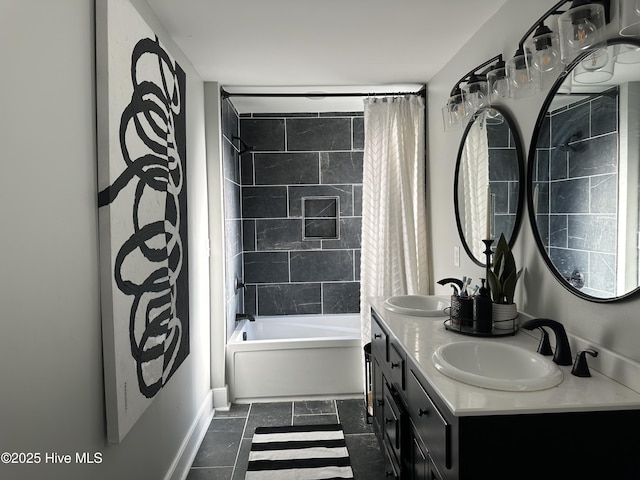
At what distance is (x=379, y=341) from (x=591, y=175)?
1273 millimetres

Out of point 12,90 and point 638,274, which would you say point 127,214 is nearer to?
point 12,90

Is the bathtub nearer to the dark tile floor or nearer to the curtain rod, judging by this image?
the dark tile floor

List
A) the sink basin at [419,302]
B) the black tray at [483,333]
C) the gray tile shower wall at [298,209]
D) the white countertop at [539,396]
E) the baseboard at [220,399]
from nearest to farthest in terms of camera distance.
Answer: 1. the white countertop at [539,396]
2. the black tray at [483,333]
3. the sink basin at [419,302]
4. the baseboard at [220,399]
5. the gray tile shower wall at [298,209]

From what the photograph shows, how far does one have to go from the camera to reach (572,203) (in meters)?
1.46

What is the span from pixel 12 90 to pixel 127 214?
1.90 ft

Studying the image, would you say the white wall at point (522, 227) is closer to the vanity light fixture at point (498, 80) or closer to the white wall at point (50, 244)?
the vanity light fixture at point (498, 80)

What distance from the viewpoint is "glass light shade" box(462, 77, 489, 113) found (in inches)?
76.0

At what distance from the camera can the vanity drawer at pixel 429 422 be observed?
3.82 ft

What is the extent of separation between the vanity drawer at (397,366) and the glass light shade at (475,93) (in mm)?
1196

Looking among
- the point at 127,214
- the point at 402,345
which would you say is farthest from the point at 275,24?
the point at 402,345

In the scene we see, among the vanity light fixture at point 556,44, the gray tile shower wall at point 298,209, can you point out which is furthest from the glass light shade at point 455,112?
the gray tile shower wall at point 298,209

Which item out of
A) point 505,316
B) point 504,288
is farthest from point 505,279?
point 505,316

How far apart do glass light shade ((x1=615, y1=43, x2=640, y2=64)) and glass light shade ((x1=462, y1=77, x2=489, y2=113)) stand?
0.69 metres

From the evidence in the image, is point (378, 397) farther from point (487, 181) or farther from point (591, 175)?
point (591, 175)
